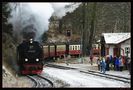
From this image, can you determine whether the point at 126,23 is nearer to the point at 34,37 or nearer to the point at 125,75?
the point at 125,75

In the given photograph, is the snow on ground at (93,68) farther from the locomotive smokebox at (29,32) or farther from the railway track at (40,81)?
the locomotive smokebox at (29,32)

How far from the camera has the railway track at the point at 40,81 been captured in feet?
60.7

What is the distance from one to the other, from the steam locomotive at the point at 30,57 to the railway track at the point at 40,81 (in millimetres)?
492

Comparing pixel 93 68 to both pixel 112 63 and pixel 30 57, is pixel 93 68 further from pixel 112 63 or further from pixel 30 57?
pixel 30 57

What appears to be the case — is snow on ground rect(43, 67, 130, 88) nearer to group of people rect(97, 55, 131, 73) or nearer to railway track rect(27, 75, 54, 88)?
railway track rect(27, 75, 54, 88)

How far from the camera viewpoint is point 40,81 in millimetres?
19734

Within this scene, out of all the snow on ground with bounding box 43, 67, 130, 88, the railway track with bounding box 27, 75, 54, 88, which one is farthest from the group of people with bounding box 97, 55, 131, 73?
the railway track with bounding box 27, 75, 54, 88

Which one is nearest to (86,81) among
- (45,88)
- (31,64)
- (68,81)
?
(68,81)

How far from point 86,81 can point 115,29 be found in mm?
2761

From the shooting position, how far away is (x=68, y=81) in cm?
1906

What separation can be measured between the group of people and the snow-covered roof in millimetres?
856

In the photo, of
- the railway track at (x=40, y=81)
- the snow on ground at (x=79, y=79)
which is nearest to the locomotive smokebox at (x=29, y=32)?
→ the snow on ground at (x=79, y=79)

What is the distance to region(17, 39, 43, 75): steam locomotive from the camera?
67.4ft

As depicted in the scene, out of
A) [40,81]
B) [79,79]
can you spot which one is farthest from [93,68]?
[40,81]
